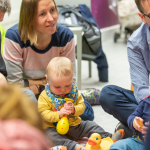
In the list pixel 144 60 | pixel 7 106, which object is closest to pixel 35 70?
pixel 144 60

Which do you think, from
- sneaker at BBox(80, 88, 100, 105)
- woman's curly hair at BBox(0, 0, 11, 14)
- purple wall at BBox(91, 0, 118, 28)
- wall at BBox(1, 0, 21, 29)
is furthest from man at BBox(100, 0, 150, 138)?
purple wall at BBox(91, 0, 118, 28)

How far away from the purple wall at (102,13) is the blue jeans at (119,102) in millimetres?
2490

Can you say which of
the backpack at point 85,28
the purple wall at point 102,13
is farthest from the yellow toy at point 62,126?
the purple wall at point 102,13

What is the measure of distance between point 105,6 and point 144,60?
2.76 m

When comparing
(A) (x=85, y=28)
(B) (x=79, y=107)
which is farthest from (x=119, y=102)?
(A) (x=85, y=28)

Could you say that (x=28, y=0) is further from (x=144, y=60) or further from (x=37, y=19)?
(x=144, y=60)

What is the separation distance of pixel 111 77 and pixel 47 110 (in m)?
1.36

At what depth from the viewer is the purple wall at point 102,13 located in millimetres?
3622

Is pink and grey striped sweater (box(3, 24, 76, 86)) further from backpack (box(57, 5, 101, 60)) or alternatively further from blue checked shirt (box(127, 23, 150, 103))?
backpack (box(57, 5, 101, 60))

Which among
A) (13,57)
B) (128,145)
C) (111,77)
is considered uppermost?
(13,57)

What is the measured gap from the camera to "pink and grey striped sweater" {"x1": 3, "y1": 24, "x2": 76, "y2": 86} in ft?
4.71

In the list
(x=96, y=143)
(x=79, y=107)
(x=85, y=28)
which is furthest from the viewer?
(x=85, y=28)

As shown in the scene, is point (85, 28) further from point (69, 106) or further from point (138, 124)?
point (138, 124)

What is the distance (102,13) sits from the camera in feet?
12.5
